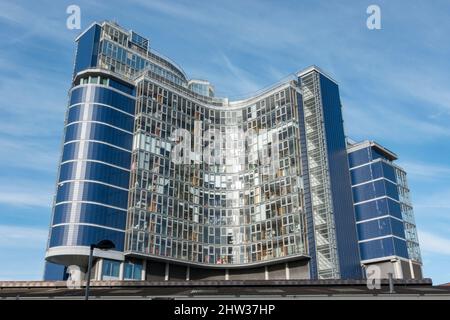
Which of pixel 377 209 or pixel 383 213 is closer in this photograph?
pixel 383 213

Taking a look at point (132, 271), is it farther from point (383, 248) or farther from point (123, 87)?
point (383, 248)

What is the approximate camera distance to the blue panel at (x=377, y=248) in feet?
335

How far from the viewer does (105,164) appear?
9244 cm

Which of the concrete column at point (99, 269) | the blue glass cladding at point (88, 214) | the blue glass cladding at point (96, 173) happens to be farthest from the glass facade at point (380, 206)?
the concrete column at point (99, 269)

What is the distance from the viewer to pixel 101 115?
313ft

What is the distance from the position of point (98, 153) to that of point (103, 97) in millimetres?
13455

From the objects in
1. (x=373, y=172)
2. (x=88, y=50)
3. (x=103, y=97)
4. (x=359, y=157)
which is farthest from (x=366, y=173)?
(x=88, y=50)

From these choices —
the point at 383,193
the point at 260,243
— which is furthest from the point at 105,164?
the point at 383,193

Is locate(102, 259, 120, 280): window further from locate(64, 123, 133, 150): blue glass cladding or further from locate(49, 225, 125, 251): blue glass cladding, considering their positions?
locate(64, 123, 133, 150): blue glass cladding

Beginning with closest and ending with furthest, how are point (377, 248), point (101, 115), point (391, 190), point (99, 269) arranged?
point (99, 269), point (101, 115), point (377, 248), point (391, 190)

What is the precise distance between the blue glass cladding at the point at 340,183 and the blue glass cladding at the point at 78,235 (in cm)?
4911

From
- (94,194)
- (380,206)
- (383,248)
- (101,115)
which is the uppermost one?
(101,115)

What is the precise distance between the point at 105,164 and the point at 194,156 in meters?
23.3

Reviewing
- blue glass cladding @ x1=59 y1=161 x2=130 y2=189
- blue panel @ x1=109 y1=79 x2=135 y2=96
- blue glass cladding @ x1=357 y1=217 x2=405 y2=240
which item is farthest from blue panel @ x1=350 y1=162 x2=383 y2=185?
blue panel @ x1=109 y1=79 x2=135 y2=96
